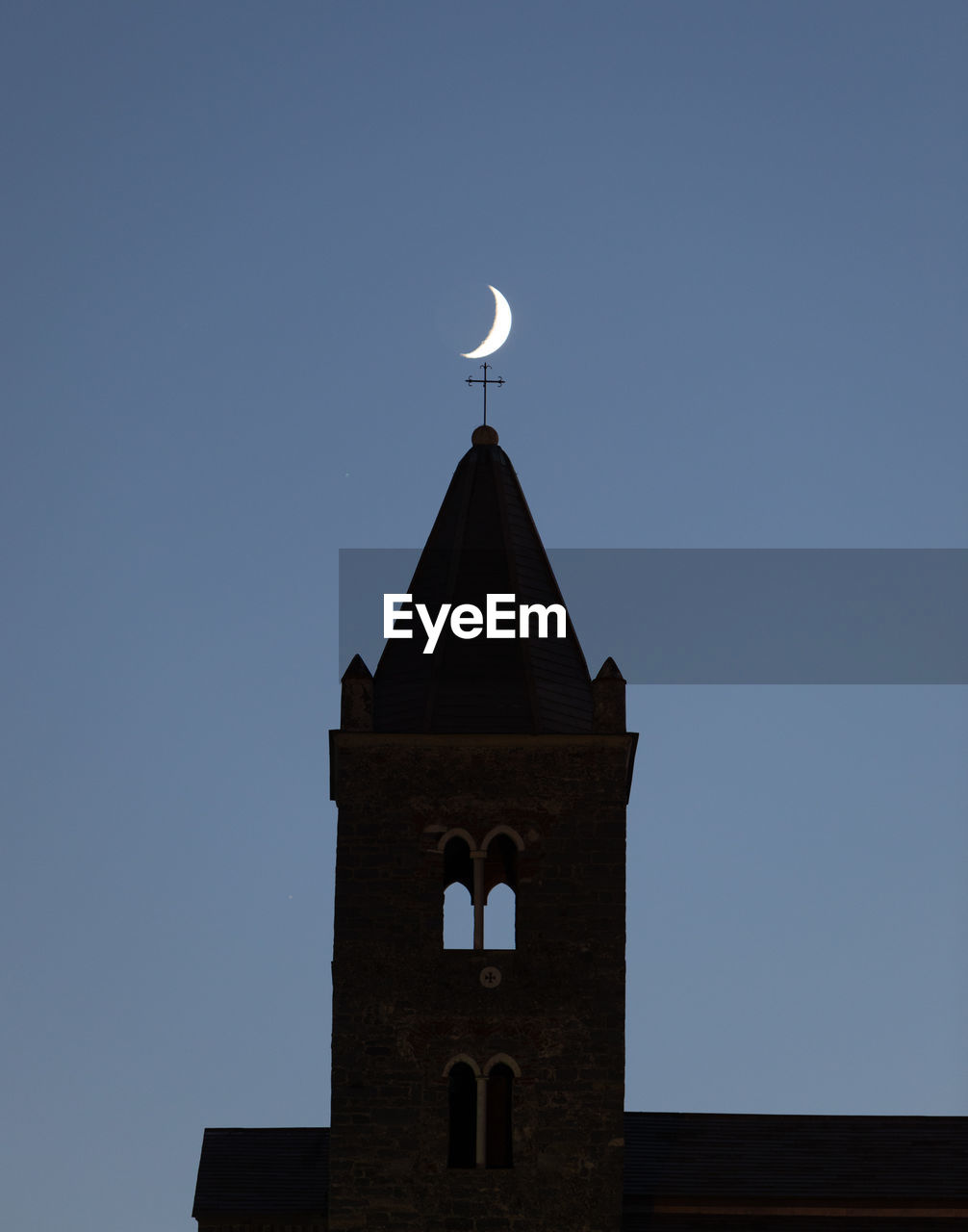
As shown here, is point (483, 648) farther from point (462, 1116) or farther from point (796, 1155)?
point (796, 1155)

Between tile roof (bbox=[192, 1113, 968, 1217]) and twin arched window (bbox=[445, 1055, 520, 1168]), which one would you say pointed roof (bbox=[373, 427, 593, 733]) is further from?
tile roof (bbox=[192, 1113, 968, 1217])

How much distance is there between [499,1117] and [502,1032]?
1684 millimetres

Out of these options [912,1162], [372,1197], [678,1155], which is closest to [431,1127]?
[372,1197]

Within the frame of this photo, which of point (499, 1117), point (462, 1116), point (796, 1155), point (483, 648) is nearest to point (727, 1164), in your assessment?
point (796, 1155)

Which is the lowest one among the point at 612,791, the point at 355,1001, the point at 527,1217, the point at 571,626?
the point at 527,1217

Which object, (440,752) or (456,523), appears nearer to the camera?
(440,752)

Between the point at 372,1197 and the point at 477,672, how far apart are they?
29.8 feet

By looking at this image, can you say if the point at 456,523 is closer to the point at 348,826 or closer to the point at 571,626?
the point at 571,626

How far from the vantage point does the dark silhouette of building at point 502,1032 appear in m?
48.6

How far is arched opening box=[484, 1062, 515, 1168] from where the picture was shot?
4931 cm

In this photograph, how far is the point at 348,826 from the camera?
50250 mm

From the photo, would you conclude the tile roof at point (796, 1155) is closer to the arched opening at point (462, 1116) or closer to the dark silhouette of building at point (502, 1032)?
the dark silhouette of building at point (502, 1032)

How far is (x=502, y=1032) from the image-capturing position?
49125 mm

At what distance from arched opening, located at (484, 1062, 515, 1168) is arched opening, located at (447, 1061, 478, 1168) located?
272 millimetres
